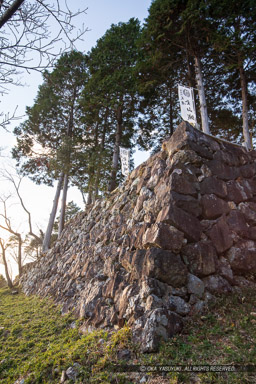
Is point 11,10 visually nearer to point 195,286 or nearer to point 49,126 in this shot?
point 195,286

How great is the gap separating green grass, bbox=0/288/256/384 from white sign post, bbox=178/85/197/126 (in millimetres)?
4866

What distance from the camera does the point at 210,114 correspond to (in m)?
11.7

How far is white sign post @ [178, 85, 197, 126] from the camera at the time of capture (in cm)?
657

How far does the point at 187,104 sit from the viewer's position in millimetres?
6836

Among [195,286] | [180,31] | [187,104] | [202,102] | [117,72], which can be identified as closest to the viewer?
[195,286]

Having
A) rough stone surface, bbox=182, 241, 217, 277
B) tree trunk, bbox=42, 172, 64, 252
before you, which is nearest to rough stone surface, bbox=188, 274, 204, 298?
rough stone surface, bbox=182, 241, 217, 277

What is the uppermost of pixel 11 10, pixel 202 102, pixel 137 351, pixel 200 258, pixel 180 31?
pixel 180 31

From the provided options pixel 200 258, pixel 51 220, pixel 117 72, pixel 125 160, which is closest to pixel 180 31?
pixel 117 72

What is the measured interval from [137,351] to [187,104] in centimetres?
652

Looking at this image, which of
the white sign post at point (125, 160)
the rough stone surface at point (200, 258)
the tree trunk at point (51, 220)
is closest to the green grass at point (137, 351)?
the rough stone surface at point (200, 258)

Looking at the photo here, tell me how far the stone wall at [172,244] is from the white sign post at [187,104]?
108 centimetres

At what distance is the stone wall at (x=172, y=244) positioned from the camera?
3752mm

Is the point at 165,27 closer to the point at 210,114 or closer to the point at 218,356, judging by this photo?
the point at 210,114

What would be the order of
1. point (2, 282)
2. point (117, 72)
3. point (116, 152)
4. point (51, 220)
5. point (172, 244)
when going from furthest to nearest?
point (2, 282)
point (51, 220)
point (116, 152)
point (117, 72)
point (172, 244)
